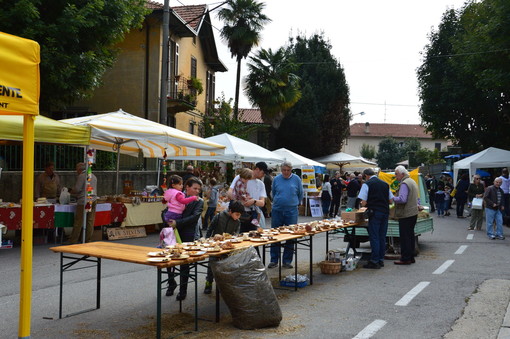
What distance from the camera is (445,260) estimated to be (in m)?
10.5

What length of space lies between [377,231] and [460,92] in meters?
26.9

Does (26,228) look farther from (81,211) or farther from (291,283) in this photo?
(81,211)

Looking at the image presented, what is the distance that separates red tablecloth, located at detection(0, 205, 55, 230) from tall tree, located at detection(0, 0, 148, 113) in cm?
395

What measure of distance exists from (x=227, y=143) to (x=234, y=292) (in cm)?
1194

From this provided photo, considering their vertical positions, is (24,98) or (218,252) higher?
(24,98)

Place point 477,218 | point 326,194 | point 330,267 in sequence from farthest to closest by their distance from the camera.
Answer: point 326,194 → point 477,218 → point 330,267

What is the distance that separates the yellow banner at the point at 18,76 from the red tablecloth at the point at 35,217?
25.9ft

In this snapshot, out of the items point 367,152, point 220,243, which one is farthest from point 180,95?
point 367,152

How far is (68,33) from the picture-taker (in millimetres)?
13977

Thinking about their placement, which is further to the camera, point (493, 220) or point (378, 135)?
point (378, 135)

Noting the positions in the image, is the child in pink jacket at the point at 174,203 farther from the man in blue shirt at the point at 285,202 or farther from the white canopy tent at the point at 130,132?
the white canopy tent at the point at 130,132

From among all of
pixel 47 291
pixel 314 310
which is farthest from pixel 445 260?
pixel 47 291

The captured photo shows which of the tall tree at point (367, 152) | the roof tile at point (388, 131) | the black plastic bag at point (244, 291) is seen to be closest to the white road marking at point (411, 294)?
the black plastic bag at point (244, 291)

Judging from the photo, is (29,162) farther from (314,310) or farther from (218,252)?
(314,310)
